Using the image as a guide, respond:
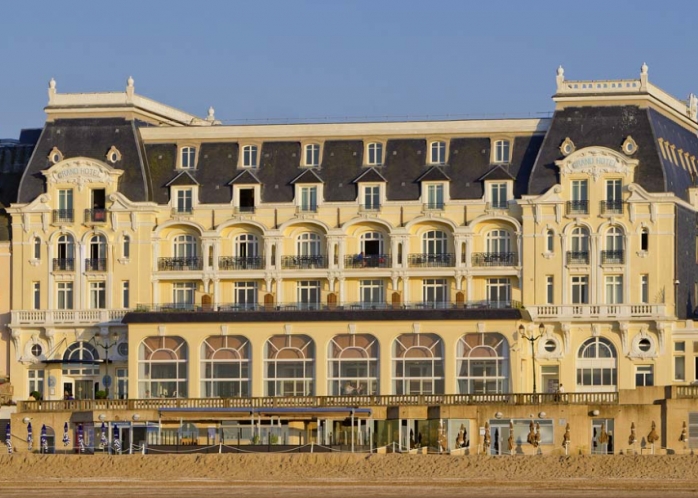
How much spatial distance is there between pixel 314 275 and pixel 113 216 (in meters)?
10.8

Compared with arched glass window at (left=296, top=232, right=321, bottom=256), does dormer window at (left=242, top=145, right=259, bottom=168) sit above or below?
above

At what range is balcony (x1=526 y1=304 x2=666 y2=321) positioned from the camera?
133500mm

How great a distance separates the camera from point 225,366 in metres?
134

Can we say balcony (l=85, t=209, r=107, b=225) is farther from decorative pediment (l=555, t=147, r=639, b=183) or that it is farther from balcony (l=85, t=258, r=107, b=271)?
decorative pediment (l=555, t=147, r=639, b=183)

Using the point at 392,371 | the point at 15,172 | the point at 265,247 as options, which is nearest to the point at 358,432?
the point at 392,371

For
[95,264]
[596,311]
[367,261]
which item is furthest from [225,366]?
[596,311]

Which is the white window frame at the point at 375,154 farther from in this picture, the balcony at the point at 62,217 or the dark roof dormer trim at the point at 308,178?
the balcony at the point at 62,217

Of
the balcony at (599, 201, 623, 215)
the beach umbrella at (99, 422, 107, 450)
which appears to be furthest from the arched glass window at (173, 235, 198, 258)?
the balcony at (599, 201, 623, 215)

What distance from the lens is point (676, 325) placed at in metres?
134

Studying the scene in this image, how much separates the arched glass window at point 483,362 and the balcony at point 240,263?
12.2 m

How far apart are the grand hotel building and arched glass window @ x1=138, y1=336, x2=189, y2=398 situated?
0.10 metres

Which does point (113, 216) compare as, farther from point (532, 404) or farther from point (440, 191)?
point (532, 404)

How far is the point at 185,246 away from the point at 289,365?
9.82 meters

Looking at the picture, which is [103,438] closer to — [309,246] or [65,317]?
[65,317]
